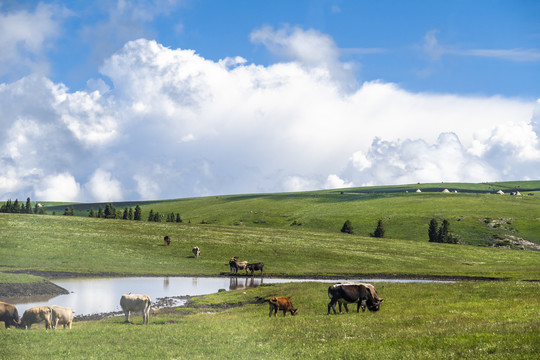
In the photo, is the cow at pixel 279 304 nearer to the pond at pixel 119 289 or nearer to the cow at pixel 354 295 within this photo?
the cow at pixel 354 295

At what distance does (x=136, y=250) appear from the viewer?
260 ft

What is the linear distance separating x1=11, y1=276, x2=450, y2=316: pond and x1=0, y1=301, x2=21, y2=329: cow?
865cm

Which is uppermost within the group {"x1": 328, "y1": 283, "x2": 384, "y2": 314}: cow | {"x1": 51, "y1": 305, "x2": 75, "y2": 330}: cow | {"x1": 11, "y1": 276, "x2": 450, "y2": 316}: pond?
{"x1": 328, "y1": 283, "x2": 384, "y2": 314}: cow

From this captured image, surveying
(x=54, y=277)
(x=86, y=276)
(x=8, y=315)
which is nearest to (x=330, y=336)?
(x=8, y=315)

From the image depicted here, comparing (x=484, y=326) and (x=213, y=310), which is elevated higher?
(x=484, y=326)

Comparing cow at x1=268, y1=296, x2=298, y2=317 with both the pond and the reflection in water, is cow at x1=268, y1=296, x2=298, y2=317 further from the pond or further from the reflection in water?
the reflection in water

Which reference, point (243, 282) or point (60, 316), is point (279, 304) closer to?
point (60, 316)

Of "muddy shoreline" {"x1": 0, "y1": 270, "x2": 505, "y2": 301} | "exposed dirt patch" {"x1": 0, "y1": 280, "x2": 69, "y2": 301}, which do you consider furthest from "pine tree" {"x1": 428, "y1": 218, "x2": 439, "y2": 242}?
"exposed dirt patch" {"x1": 0, "y1": 280, "x2": 69, "y2": 301}

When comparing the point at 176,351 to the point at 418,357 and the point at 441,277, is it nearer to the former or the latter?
the point at 418,357

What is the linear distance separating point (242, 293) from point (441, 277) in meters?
39.3

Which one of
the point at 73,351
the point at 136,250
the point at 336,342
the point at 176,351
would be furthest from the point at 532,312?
the point at 136,250

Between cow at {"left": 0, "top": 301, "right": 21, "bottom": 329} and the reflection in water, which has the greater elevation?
cow at {"left": 0, "top": 301, "right": 21, "bottom": 329}

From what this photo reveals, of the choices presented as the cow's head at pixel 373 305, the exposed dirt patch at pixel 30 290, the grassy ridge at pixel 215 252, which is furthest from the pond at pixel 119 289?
the cow's head at pixel 373 305

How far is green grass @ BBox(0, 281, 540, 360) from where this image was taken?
16297 millimetres
